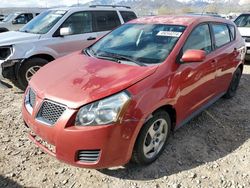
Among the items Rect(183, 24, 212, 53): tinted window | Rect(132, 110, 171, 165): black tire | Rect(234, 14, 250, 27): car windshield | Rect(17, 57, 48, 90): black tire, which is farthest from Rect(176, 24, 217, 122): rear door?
Rect(234, 14, 250, 27): car windshield

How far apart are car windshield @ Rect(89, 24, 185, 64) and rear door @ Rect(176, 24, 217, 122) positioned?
24 centimetres

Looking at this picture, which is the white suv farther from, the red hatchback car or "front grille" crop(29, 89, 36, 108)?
"front grille" crop(29, 89, 36, 108)

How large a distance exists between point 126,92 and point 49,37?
148 inches

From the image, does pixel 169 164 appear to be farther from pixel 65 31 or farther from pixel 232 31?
pixel 65 31

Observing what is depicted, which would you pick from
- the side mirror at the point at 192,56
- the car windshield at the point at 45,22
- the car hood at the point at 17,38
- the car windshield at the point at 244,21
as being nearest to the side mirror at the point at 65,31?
the car windshield at the point at 45,22

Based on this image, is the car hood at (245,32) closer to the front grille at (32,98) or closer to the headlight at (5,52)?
the headlight at (5,52)

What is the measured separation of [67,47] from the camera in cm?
632

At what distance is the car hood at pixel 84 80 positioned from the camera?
2.88 meters

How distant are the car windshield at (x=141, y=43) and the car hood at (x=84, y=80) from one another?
27 centimetres

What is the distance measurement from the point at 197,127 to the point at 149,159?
134cm

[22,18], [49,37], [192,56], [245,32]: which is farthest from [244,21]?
[22,18]

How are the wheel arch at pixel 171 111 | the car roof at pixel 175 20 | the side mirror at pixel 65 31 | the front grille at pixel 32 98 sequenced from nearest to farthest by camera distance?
the front grille at pixel 32 98 → the wheel arch at pixel 171 111 → the car roof at pixel 175 20 → the side mirror at pixel 65 31

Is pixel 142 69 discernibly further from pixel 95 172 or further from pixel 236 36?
pixel 236 36

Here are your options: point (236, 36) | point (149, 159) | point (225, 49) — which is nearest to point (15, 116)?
point (149, 159)
